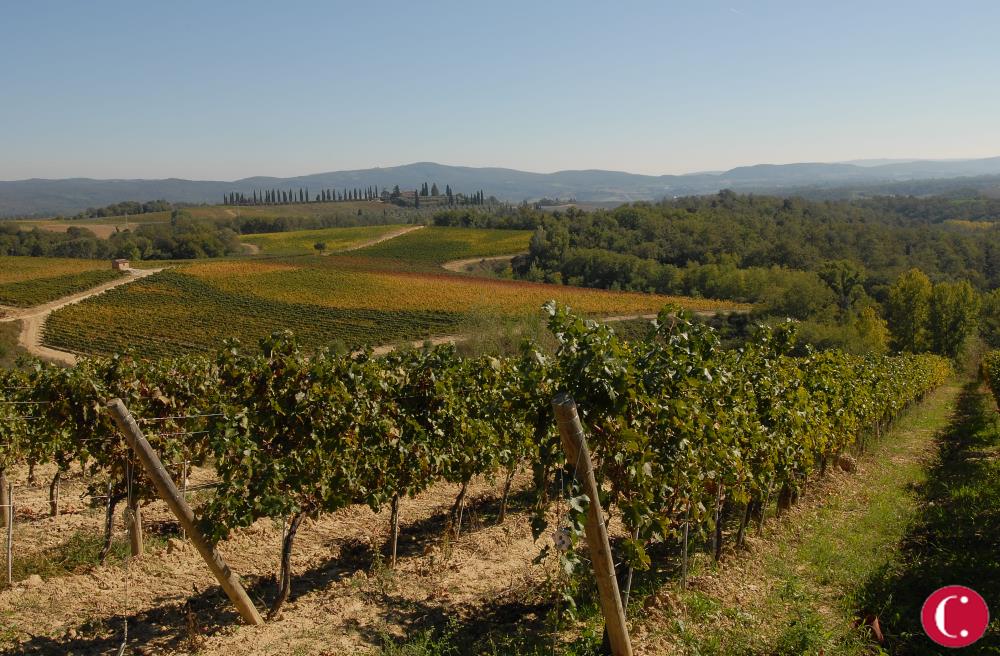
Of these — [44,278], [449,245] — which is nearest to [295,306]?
[44,278]

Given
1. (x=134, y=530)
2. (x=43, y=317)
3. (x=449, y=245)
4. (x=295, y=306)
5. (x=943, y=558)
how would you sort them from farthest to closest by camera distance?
(x=449, y=245), (x=295, y=306), (x=43, y=317), (x=943, y=558), (x=134, y=530)

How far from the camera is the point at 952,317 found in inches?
2275

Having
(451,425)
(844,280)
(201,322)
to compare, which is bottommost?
(201,322)

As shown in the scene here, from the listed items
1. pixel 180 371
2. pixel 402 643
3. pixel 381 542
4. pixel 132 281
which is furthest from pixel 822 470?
pixel 132 281

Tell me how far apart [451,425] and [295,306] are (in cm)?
5484

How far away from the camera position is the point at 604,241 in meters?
102

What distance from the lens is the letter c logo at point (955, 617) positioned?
19.7 feet

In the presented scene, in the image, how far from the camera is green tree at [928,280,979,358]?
187 feet

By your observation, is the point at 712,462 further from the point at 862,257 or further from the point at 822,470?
the point at 862,257

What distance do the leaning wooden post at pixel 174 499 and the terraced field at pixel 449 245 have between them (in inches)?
3508

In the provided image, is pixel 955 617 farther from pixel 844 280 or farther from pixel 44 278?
pixel 44 278

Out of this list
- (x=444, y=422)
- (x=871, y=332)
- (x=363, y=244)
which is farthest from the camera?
(x=363, y=244)

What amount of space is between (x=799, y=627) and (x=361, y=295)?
61.8 meters

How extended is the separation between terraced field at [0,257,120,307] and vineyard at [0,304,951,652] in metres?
62.1
